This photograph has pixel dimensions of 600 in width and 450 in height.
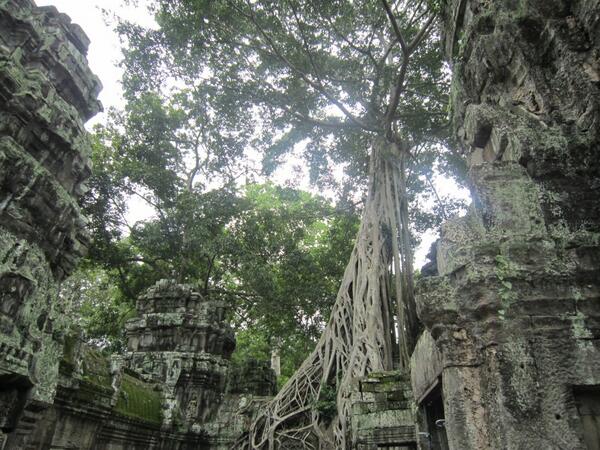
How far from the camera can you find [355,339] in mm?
6441

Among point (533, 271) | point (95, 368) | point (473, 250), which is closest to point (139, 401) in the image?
point (95, 368)

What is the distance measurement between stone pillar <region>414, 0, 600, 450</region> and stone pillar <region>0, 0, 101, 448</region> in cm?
219

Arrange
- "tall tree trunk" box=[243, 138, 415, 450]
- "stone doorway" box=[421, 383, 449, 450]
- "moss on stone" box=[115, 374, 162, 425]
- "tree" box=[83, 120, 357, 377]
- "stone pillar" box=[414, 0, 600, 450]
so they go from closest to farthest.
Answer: "stone pillar" box=[414, 0, 600, 450] < "stone doorway" box=[421, 383, 449, 450] < "moss on stone" box=[115, 374, 162, 425] < "tall tree trunk" box=[243, 138, 415, 450] < "tree" box=[83, 120, 357, 377]

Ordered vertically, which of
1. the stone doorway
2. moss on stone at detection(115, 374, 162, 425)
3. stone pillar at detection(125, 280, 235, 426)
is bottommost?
the stone doorway

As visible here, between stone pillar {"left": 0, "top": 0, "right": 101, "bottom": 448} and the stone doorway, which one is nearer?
stone pillar {"left": 0, "top": 0, "right": 101, "bottom": 448}

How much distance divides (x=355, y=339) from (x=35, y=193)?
15.8ft

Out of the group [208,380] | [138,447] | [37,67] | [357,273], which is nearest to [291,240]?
[357,273]

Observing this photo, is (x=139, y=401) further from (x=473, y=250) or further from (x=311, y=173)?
(x=311, y=173)

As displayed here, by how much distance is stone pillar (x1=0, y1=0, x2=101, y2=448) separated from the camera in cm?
248

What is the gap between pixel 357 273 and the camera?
24.9 feet

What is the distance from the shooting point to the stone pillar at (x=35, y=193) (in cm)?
248

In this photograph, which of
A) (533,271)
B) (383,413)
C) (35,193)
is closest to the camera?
(533,271)

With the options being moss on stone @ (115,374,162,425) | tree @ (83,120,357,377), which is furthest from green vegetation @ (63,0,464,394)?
moss on stone @ (115,374,162,425)

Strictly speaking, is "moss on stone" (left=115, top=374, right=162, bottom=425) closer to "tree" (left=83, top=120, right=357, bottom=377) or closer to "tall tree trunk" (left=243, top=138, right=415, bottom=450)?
"tall tree trunk" (left=243, top=138, right=415, bottom=450)
